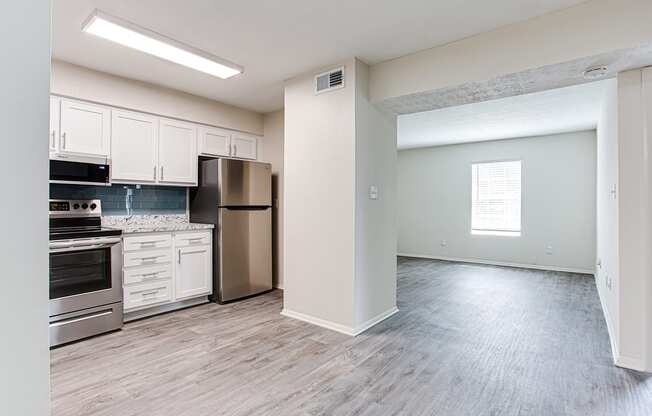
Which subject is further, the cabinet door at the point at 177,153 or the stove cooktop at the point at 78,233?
the cabinet door at the point at 177,153

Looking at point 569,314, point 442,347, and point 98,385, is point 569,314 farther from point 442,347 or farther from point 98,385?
point 98,385

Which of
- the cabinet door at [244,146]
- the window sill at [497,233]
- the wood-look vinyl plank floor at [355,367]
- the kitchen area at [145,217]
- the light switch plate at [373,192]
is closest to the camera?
the wood-look vinyl plank floor at [355,367]

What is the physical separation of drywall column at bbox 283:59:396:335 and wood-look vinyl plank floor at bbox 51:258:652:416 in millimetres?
268

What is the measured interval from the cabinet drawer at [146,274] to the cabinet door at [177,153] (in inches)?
39.9

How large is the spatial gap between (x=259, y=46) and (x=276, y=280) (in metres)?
3.16

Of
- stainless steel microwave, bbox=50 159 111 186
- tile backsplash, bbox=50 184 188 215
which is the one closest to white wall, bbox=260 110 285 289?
tile backsplash, bbox=50 184 188 215

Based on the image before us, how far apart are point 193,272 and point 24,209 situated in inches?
136

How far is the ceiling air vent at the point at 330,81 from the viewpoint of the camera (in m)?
3.25

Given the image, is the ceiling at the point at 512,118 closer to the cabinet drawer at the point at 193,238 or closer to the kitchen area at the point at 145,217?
the kitchen area at the point at 145,217

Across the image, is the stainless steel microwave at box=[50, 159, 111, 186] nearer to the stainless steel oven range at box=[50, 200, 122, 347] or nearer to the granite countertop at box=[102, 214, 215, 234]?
the stainless steel oven range at box=[50, 200, 122, 347]

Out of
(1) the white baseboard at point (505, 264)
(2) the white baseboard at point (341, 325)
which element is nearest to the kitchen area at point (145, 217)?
(2) the white baseboard at point (341, 325)

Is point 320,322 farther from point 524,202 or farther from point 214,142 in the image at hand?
point 524,202

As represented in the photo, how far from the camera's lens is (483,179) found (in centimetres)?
721

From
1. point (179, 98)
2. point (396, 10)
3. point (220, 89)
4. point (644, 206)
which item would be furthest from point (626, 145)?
point (179, 98)
